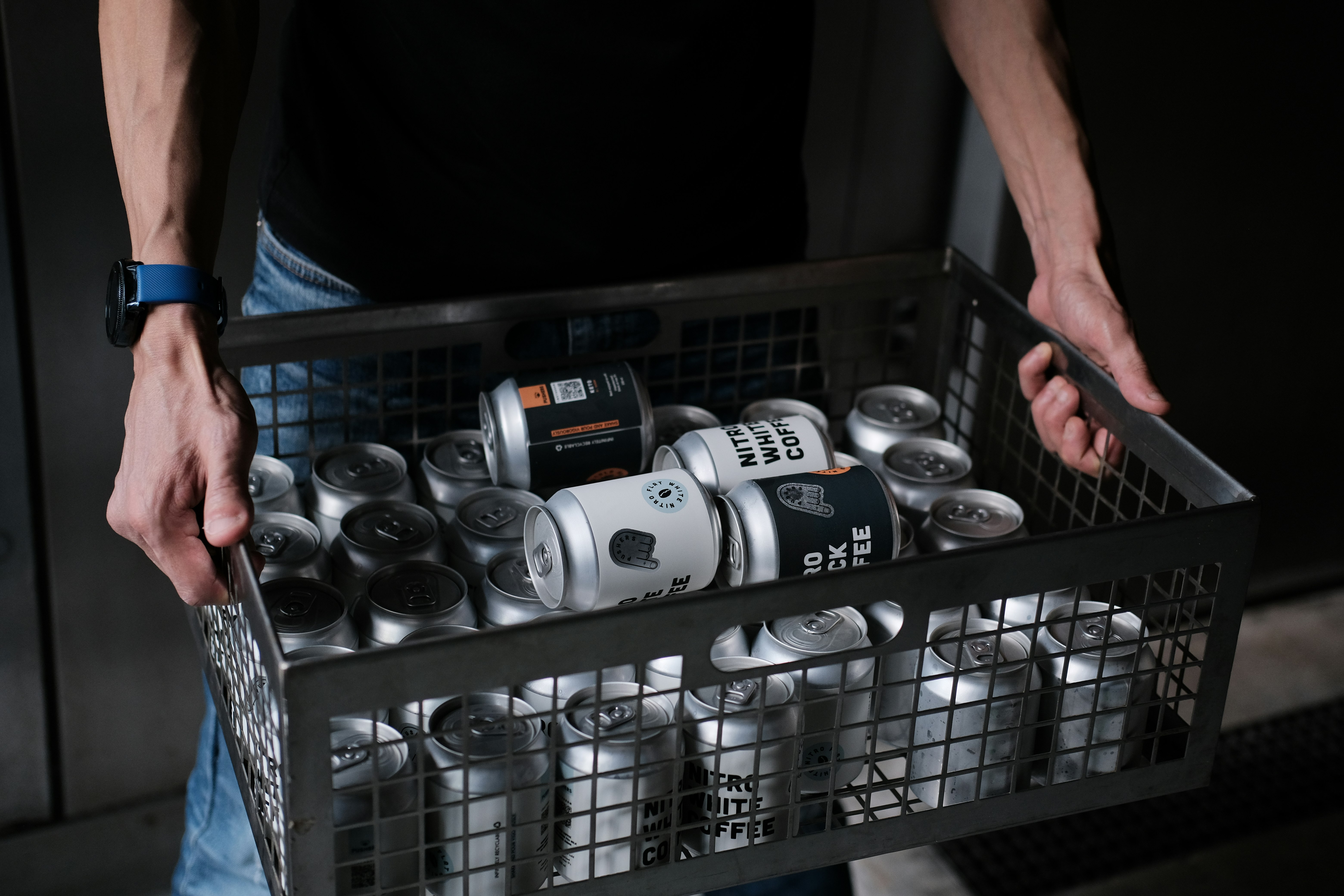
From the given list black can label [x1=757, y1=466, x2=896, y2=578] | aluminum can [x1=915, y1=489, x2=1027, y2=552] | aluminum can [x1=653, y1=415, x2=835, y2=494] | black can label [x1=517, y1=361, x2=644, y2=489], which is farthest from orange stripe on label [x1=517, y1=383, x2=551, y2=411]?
aluminum can [x1=915, y1=489, x2=1027, y2=552]

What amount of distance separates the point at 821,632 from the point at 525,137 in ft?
1.71

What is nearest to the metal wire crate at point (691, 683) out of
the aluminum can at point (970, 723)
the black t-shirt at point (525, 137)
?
the aluminum can at point (970, 723)

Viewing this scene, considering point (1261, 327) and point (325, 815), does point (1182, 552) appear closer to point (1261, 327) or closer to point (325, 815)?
point (325, 815)

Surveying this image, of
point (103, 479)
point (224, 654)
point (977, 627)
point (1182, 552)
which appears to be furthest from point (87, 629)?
point (1182, 552)

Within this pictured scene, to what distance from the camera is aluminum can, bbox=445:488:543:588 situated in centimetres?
103

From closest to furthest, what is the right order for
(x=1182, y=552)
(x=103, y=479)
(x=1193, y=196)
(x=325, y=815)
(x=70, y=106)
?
(x=325, y=815) < (x=1182, y=552) < (x=70, y=106) < (x=103, y=479) < (x=1193, y=196)

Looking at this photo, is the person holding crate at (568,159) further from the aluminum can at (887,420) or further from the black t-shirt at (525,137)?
the aluminum can at (887,420)

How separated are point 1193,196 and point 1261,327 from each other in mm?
315

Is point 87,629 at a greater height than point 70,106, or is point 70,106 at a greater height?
point 70,106

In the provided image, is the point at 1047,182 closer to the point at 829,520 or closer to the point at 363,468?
the point at 829,520

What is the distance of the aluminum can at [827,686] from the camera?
84 cm

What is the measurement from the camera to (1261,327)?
7.22ft

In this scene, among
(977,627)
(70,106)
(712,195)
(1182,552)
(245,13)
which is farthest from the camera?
(70,106)

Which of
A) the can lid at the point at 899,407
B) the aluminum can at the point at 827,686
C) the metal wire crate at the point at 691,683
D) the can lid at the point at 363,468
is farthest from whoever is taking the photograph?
the can lid at the point at 899,407
